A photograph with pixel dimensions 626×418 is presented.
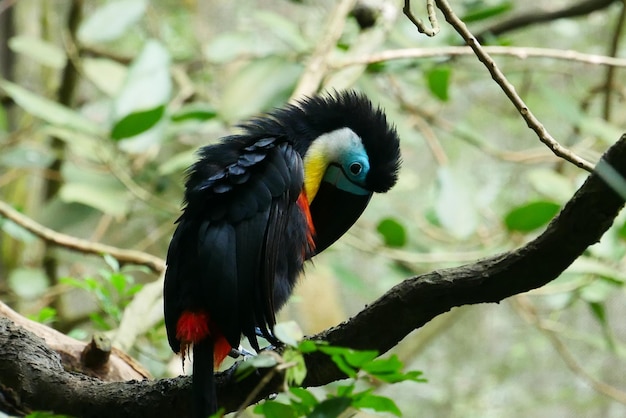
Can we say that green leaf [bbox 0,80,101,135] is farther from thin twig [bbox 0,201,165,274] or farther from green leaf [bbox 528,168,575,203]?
green leaf [bbox 528,168,575,203]

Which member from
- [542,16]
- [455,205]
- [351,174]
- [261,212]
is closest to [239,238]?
[261,212]

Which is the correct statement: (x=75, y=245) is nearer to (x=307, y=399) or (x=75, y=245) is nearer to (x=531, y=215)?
(x=531, y=215)

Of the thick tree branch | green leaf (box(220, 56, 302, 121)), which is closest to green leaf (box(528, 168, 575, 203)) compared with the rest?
green leaf (box(220, 56, 302, 121))

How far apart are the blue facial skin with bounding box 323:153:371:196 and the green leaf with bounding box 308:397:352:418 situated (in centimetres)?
104

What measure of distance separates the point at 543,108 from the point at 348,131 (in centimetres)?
330

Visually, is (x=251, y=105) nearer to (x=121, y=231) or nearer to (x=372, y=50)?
(x=372, y=50)

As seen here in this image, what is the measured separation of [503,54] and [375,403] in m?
1.59

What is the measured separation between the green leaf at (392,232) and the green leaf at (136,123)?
0.92m

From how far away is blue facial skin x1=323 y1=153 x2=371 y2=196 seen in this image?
1.98m

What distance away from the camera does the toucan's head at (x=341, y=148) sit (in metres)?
1.98

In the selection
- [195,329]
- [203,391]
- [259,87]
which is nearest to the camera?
[203,391]

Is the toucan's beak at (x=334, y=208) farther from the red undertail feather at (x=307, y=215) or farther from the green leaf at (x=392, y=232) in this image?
the green leaf at (x=392, y=232)

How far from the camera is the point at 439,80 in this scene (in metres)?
3.12

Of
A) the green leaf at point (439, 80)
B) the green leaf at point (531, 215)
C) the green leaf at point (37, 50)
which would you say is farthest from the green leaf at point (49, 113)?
the green leaf at point (531, 215)
